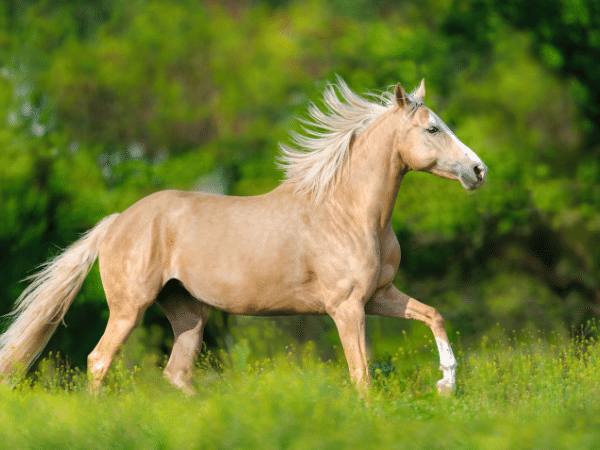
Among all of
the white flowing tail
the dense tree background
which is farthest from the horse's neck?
the dense tree background

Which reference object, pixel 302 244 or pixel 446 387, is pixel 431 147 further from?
pixel 446 387

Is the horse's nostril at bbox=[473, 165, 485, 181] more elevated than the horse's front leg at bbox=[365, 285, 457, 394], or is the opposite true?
the horse's nostril at bbox=[473, 165, 485, 181]

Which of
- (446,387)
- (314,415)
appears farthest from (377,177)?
(314,415)

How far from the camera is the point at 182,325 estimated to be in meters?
5.34

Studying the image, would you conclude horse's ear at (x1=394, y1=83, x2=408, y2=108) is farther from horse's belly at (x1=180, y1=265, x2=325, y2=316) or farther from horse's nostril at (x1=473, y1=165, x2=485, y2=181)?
horse's belly at (x1=180, y1=265, x2=325, y2=316)

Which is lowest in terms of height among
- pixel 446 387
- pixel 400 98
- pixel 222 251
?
pixel 446 387

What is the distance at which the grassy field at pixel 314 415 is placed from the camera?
11.2ft

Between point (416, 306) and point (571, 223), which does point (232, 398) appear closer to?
point (416, 306)

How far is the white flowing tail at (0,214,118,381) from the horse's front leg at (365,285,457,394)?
7.45 feet

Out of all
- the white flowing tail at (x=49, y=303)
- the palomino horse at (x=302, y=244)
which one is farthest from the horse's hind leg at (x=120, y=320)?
the white flowing tail at (x=49, y=303)

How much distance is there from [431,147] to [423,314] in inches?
47.5

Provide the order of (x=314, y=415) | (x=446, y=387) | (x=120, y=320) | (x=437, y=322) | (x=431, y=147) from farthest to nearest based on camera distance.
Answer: (x=120, y=320) → (x=437, y=322) → (x=431, y=147) → (x=446, y=387) → (x=314, y=415)

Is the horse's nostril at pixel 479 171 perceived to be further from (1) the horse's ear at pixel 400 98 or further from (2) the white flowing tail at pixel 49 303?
(2) the white flowing tail at pixel 49 303

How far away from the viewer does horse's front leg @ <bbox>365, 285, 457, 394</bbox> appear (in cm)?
461
